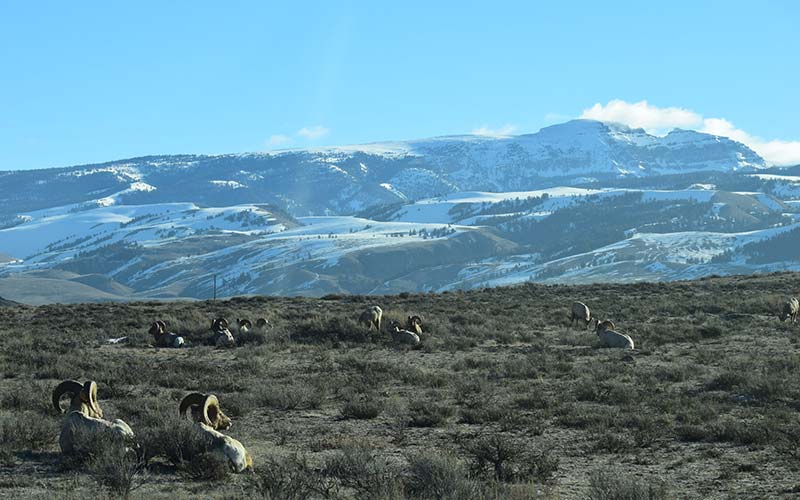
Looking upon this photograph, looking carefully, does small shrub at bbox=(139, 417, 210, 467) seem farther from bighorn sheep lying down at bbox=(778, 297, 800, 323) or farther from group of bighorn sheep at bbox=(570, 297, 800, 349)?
bighorn sheep lying down at bbox=(778, 297, 800, 323)

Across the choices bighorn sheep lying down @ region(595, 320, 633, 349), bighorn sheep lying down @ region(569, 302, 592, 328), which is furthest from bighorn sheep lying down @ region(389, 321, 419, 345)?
bighorn sheep lying down @ region(569, 302, 592, 328)

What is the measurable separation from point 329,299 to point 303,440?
3801cm

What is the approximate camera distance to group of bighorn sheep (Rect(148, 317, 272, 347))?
28516 millimetres

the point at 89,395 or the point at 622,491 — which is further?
the point at 89,395

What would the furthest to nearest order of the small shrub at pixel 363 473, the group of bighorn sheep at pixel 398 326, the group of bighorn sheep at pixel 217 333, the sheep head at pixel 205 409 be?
the group of bighorn sheep at pixel 217 333, the group of bighorn sheep at pixel 398 326, the sheep head at pixel 205 409, the small shrub at pixel 363 473

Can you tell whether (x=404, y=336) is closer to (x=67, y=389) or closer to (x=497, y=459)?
(x=67, y=389)

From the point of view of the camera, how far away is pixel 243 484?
11.3 metres

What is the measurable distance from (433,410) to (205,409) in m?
4.31

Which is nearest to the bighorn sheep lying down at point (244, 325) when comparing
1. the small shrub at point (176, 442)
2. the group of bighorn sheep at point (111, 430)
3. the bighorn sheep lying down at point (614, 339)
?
the bighorn sheep lying down at point (614, 339)

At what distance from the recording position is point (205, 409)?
1327cm

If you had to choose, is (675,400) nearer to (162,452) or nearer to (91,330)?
(162,452)

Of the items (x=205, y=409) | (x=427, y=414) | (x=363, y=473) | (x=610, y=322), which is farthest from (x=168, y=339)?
(x=363, y=473)

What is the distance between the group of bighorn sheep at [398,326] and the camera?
2825 cm

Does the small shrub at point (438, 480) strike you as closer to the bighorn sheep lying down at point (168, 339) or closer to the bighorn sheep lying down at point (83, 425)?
the bighorn sheep lying down at point (83, 425)
